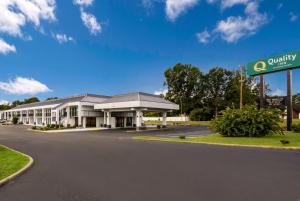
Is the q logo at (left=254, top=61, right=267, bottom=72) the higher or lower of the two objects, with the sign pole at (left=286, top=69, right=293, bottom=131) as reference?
higher

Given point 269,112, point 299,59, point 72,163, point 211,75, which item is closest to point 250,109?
point 269,112

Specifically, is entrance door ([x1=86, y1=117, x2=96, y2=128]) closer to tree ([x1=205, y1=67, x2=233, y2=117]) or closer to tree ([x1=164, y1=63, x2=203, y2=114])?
tree ([x1=164, y1=63, x2=203, y2=114])

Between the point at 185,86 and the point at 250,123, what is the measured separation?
48.7 meters

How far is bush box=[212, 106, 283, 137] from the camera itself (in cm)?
2003

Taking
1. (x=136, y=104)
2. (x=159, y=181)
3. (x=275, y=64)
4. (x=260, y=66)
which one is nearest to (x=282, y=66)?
(x=275, y=64)

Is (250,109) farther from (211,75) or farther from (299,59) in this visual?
(211,75)

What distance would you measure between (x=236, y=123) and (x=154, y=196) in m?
17.5

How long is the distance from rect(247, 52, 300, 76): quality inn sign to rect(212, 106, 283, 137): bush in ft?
23.1

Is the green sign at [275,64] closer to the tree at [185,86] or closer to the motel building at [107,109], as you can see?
the motel building at [107,109]

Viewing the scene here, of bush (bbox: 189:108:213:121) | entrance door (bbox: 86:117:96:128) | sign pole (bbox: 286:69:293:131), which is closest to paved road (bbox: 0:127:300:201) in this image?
sign pole (bbox: 286:69:293:131)

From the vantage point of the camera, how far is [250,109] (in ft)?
71.3

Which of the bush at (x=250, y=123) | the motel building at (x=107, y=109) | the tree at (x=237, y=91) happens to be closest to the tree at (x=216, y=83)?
the tree at (x=237, y=91)

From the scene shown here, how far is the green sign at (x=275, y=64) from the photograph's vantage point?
24562 mm

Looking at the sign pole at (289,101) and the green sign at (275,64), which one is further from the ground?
the green sign at (275,64)
